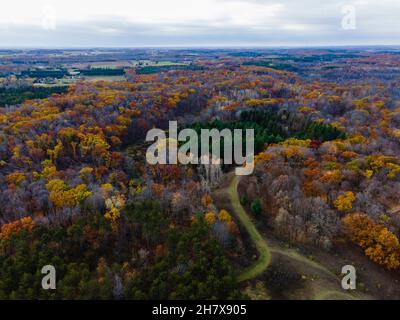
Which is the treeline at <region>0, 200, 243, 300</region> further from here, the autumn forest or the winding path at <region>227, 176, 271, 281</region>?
the winding path at <region>227, 176, 271, 281</region>

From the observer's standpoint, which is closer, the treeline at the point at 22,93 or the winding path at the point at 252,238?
the winding path at the point at 252,238

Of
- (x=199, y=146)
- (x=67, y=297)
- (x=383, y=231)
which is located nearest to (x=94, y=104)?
(x=199, y=146)

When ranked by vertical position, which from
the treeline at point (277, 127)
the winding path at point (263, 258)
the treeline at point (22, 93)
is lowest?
the winding path at point (263, 258)

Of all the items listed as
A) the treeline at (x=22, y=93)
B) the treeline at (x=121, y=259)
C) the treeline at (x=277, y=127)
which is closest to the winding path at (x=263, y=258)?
the treeline at (x=121, y=259)

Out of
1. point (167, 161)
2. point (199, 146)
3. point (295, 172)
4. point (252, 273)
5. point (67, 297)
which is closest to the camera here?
point (67, 297)

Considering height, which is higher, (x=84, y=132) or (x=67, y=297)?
(x=84, y=132)

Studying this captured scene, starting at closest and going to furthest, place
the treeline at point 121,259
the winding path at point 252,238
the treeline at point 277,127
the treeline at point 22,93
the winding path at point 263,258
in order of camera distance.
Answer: the treeline at point 121,259 < the winding path at point 263,258 < the winding path at point 252,238 < the treeline at point 277,127 < the treeline at point 22,93

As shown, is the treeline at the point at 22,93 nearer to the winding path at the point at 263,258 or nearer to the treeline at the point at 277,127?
the treeline at the point at 277,127

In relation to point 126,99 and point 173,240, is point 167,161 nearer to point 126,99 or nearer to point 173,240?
point 173,240

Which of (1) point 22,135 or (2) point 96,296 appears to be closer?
(2) point 96,296
